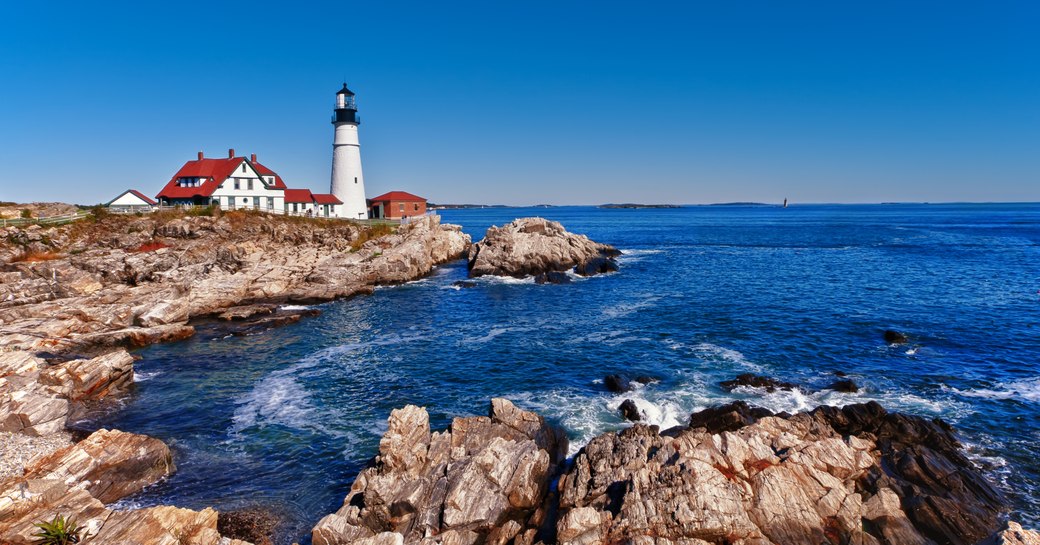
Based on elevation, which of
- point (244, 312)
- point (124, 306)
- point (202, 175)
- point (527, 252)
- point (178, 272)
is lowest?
point (244, 312)

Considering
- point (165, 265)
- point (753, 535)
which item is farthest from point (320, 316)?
point (753, 535)

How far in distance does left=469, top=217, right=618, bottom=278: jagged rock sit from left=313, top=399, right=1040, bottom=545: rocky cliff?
44.6 metres

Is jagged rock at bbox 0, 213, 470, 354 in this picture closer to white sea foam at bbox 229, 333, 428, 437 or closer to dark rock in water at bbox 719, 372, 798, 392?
white sea foam at bbox 229, 333, 428, 437

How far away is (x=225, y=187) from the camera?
70.9 meters

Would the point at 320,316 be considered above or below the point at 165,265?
below

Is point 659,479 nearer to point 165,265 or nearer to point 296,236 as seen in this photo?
point 165,265

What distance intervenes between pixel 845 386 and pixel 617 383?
10.9m

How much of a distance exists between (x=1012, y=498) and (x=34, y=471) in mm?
31555

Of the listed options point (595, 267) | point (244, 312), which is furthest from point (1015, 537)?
point (595, 267)

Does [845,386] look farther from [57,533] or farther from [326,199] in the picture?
[326,199]

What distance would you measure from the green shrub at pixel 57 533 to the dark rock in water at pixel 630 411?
753 inches

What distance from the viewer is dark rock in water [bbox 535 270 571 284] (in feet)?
196

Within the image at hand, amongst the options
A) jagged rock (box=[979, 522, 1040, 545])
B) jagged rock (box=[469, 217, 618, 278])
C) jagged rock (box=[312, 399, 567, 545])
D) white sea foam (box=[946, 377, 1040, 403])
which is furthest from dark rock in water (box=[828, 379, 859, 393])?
jagged rock (box=[469, 217, 618, 278])

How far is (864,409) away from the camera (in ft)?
71.9
